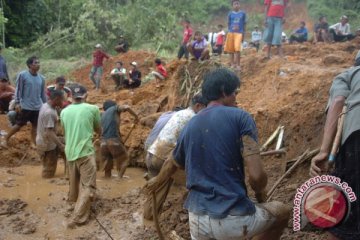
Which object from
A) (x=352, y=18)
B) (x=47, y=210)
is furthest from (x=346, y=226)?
(x=352, y=18)

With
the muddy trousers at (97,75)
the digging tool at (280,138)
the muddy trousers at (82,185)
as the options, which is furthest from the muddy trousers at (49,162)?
the muddy trousers at (97,75)

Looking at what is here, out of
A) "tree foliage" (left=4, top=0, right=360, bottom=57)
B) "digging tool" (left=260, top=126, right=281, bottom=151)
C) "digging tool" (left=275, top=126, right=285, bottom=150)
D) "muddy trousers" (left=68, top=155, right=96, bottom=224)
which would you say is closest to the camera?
"muddy trousers" (left=68, top=155, right=96, bottom=224)

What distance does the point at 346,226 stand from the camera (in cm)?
278

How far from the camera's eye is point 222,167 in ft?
9.74

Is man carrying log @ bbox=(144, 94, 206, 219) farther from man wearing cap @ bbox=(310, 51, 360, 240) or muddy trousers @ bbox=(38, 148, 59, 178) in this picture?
muddy trousers @ bbox=(38, 148, 59, 178)

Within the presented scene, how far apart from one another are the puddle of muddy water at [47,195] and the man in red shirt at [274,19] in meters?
4.24

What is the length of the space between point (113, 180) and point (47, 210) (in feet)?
5.42

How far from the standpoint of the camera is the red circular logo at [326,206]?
253 centimetres

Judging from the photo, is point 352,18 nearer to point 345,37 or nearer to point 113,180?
point 345,37

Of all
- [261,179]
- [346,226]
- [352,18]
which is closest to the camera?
[346,226]

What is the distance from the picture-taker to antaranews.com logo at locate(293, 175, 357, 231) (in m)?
2.53

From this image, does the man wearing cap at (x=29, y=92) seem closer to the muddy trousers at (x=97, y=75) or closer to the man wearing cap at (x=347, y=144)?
the muddy trousers at (x=97, y=75)

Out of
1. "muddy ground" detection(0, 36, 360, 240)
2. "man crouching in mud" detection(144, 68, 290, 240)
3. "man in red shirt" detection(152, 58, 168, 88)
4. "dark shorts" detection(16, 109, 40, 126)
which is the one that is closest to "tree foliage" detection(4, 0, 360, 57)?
"man in red shirt" detection(152, 58, 168, 88)

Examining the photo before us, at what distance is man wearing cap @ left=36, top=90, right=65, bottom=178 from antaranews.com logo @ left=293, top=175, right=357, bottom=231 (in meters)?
5.17
